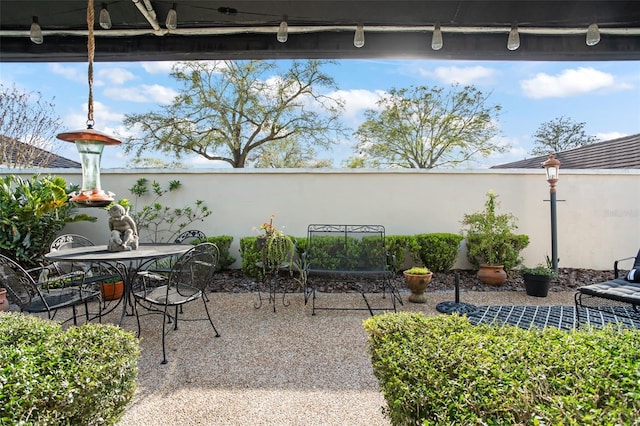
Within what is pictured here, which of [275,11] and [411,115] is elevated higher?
[411,115]

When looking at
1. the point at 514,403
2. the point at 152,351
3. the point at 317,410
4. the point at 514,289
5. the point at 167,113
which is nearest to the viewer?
the point at 514,403

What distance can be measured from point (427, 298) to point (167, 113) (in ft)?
27.7

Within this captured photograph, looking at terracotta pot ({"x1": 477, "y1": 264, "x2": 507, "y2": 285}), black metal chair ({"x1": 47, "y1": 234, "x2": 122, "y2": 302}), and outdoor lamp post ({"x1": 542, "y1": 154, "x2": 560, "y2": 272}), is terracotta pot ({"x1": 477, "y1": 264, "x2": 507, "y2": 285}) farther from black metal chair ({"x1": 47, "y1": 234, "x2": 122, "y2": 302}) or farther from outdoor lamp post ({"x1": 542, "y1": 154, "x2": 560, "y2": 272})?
black metal chair ({"x1": 47, "y1": 234, "x2": 122, "y2": 302})

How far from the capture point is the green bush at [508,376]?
2.87 ft

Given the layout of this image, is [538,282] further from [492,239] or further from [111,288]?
[111,288]

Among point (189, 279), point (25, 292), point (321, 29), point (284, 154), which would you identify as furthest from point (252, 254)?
point (284, 154)

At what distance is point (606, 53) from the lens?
3.46 m

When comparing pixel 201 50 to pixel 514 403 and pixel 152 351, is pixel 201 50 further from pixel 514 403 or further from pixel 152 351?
pixel 514 403

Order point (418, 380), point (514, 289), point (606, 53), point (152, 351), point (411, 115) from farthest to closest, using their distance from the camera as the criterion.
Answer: point (411, 115) → point (514, 289) → point (606, 53) → point (152, 351) → point (418, 380)

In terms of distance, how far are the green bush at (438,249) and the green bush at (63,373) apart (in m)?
4.25

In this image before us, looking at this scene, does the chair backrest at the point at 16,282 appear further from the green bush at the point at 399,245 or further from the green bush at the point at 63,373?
the green bush at the point at 399,245

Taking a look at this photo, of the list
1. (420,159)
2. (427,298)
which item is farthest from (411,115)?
(427,298)

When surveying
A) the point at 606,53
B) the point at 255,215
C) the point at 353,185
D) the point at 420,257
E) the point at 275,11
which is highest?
the point at 275,11

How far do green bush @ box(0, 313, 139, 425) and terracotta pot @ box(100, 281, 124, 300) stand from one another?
8.60ft
